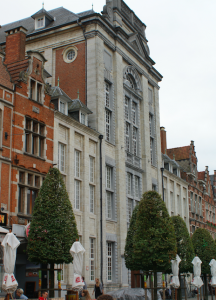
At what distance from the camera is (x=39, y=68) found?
24.5 meters

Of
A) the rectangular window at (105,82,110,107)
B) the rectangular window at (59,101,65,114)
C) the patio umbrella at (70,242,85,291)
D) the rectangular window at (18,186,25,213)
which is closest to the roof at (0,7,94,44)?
the rectangular window at (105,82,110,107)

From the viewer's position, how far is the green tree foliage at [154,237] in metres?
21.3

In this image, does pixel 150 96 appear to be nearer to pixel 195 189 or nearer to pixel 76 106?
Result: pixel 76 106

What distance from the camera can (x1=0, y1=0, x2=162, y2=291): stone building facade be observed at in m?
27.6

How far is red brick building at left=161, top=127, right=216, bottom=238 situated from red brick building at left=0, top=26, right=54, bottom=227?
27.0 metres

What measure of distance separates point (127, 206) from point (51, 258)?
1548 cm

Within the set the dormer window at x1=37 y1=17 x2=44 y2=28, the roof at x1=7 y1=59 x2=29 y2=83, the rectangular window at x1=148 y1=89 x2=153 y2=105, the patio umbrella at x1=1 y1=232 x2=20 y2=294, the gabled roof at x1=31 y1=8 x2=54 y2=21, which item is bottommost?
the patio umbrella at x1=1 y1=232 x2=20 y2=294

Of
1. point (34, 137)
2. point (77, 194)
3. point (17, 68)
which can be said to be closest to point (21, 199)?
point (34, 137)

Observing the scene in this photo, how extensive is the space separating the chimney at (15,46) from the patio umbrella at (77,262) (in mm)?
12265

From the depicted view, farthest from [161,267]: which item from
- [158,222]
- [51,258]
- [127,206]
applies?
[127,206]

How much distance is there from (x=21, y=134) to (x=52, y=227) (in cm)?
596

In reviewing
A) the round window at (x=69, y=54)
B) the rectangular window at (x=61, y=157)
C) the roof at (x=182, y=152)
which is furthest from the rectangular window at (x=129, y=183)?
the roof at (x=182, y=152)

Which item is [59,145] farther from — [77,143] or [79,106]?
[79,106]

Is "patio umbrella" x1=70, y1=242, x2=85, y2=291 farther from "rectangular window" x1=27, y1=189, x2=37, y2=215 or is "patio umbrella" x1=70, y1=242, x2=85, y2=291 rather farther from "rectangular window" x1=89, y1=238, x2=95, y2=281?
"rectangular window" x1=89, y1=238, x2=95, y2=281
